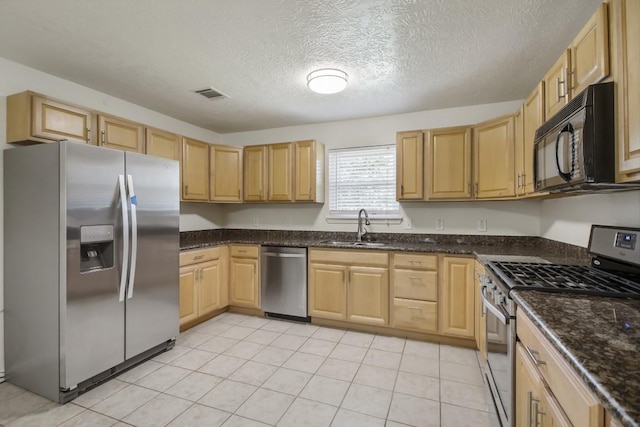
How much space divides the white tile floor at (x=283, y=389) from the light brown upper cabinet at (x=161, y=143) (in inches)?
76.5

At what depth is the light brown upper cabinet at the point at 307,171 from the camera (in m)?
3.67

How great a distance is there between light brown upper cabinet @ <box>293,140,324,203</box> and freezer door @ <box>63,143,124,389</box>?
191 cm

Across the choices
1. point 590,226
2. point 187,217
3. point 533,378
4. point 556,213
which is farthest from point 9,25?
point 556,213

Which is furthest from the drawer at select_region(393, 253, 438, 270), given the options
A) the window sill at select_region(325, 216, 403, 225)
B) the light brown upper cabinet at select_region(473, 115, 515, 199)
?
the light brown upper cabinet at select_region(473, 115, 515, 199)

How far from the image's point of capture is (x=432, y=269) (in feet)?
9.40

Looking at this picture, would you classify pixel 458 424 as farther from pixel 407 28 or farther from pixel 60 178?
pixel 60 178

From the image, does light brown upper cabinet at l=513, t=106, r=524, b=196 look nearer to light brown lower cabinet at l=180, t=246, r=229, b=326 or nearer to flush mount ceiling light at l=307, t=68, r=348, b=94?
flush mount ceiling light at l=307, t=68, r=348, b=94

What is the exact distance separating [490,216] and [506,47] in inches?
67.9

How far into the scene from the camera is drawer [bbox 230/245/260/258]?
11.8 feet

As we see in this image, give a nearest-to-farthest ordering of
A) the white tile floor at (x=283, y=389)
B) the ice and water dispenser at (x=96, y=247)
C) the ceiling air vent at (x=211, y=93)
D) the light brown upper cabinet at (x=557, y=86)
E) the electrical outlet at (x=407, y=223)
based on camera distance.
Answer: the light brown upper cabinet at (x=557, y=86) → the white tile floor at (x=283, y=389) → the ice and water dispenser at (x=96, y=247) → the ceiling air vent at (x=211, y=93) → the electrical outlet at (x=407, y=223)

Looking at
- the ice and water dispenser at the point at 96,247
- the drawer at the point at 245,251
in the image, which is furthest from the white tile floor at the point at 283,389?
the drawer at the point at 245,251

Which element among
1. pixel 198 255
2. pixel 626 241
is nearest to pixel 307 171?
pixel 198 255

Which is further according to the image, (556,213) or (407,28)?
(556,213)

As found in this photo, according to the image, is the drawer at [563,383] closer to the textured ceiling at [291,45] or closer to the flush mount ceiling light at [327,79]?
the textured ceiling at [291,45]
